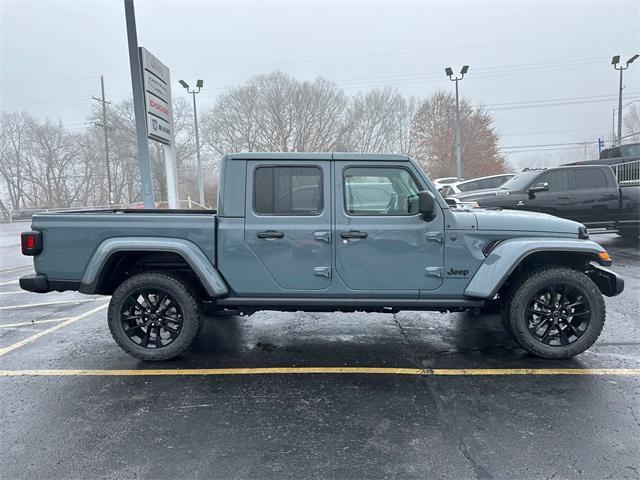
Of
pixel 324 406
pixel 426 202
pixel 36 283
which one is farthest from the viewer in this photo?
pixel 36 283

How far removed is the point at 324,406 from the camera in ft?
10.1

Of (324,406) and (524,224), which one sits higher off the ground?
(524,224)

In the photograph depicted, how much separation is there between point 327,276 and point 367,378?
98 centimetres

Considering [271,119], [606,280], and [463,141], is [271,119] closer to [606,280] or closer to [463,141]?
[463,141]

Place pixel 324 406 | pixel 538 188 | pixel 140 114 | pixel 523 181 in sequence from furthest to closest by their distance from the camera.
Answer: pixel 523 181, pixel 538 188, pixel 140 114, pixel 324 406

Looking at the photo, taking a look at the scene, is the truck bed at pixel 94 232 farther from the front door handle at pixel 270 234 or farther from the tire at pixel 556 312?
the tire at pixel 556 312

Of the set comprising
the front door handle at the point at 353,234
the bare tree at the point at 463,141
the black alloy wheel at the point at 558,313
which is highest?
the bare tree at the point at 463,141

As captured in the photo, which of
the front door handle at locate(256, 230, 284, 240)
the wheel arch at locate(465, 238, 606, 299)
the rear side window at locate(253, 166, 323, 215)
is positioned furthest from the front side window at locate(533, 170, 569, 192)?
the front door handle at locate(256, 230, 284, 240)

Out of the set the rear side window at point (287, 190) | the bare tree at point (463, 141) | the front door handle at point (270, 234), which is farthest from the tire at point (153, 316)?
the bare tree at point (463, 141)

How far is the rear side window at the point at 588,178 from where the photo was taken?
9.57 meters

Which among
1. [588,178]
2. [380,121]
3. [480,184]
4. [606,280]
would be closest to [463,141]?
[380,121]

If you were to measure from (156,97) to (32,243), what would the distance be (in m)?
6.18

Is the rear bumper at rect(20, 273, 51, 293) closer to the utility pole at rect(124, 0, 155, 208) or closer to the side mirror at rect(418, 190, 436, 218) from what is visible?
the side mirror at rect(418, 190, 436, 218)

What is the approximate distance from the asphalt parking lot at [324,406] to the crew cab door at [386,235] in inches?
31.4
